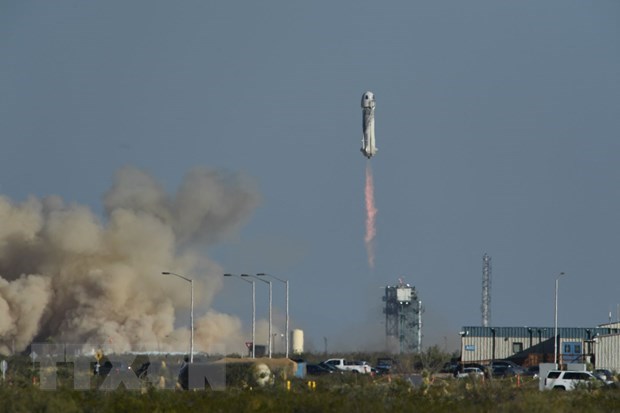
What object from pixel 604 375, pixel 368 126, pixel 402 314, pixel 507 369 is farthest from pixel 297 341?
pixel 604 375

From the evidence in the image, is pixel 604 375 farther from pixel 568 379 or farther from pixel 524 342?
pixel 524 342

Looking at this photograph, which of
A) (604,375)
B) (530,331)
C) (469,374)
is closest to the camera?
(469,374)

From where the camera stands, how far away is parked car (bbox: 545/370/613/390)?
74875 mm

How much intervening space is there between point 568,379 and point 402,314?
6174 cm

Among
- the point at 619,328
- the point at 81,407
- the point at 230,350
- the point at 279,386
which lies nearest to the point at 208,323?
the point at 230,350

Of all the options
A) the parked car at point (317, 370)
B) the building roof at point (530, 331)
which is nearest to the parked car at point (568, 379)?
the parked car at point (317, 370)

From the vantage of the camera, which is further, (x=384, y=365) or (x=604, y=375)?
(x=384, y=365)

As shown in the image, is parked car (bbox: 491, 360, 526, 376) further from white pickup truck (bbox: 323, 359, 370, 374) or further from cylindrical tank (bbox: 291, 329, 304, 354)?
cylindrical tank (bbox: 291, 329, 304, 354)

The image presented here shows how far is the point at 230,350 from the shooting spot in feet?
411

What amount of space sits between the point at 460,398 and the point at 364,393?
14.6 ft

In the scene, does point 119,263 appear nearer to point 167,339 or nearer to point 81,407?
point 167,339

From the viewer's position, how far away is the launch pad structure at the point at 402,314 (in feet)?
454

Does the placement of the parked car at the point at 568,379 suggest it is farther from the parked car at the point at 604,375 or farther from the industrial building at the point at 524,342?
the industrial building at the point at 524,342

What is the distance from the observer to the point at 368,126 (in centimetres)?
11350
